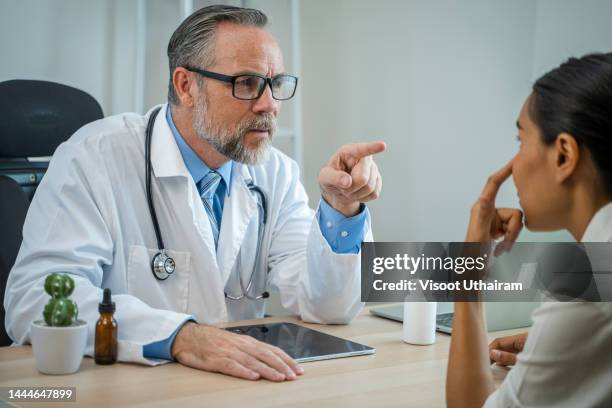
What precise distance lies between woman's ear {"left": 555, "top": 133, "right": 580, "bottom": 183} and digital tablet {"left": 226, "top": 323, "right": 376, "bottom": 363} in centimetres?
59

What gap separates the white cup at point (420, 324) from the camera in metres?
1.55

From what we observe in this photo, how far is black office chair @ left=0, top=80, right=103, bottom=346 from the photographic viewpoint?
6.01ft

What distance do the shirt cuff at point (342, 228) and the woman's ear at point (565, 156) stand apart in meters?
0.78

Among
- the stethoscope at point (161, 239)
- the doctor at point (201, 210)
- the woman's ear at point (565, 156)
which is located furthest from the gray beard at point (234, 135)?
the woman's ear at point (565, 156)

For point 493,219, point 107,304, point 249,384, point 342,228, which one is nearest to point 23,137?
point 107,304

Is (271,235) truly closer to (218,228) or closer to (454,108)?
(218,228)

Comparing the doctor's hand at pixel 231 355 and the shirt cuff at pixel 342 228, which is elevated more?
the shirt cuff at pixel 342 228

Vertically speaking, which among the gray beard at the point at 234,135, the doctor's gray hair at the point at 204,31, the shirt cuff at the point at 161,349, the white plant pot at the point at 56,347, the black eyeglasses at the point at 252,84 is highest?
the doctor's gray hair at the point at 204,31

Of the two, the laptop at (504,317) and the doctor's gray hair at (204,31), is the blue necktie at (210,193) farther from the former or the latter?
the laptop at (504,317)

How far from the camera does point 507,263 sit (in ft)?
5.47

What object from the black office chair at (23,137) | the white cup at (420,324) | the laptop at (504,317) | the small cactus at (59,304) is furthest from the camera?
the black office chair at (23,137)

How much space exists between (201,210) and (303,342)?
1.57ft

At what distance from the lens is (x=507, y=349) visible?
142 centimetres

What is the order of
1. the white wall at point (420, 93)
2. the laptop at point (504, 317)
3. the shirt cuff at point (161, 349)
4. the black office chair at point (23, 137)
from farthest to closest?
the white wall at point (420, 93) < the black office chair at point (23, 137) < the laptop at point (504, 317) < the shirt cuff at point (161, 349)
